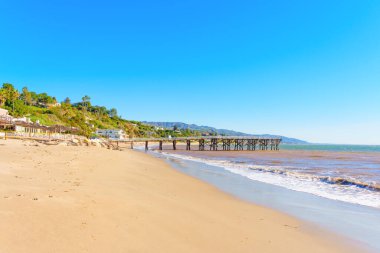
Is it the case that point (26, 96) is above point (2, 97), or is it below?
above

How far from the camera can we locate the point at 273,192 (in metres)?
12.0

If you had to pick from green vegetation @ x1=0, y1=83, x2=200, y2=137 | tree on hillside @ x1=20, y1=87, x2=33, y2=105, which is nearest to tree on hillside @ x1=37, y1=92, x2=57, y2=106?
green vegetation @ x1=0, y1=83, x2=200, y2=137

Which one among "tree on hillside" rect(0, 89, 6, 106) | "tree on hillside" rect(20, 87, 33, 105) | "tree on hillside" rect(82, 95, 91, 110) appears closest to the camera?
"tree on hillside" rect(0, 89, 6, 106)

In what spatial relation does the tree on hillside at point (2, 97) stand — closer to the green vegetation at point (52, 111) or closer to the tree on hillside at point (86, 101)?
the green vegetation at point (52, 111)

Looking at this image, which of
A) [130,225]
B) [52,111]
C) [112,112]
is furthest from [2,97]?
[112,112]

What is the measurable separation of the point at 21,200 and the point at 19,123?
4799 cm

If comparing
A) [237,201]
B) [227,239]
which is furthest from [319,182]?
[227,239]

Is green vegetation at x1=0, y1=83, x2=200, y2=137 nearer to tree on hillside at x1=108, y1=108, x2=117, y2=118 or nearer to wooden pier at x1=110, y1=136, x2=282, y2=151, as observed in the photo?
tree on hillside at x1=108, y1=108, x2=117, y2=118

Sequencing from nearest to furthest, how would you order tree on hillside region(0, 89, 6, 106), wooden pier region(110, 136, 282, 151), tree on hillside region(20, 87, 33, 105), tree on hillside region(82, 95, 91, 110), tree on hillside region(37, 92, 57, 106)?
wooden pier region(110, 136, 282, 151) < tree on hillside region(0, 89, 6, 106) < tree on hillside region(20, 87, 33, 105) < tree on hillside region(37, 92, 57, 106) < tree on hillside region(82, 95, 91, 110)

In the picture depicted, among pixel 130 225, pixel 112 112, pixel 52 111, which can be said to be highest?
pixel 112 112

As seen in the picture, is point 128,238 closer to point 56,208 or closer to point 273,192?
point 56,208

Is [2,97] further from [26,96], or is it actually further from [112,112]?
[112,112]

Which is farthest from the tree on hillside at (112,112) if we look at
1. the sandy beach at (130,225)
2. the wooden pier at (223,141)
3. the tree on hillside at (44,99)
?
the sandy beach at (130,225)

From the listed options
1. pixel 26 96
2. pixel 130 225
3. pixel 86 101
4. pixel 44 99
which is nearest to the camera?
pixel 130 225
